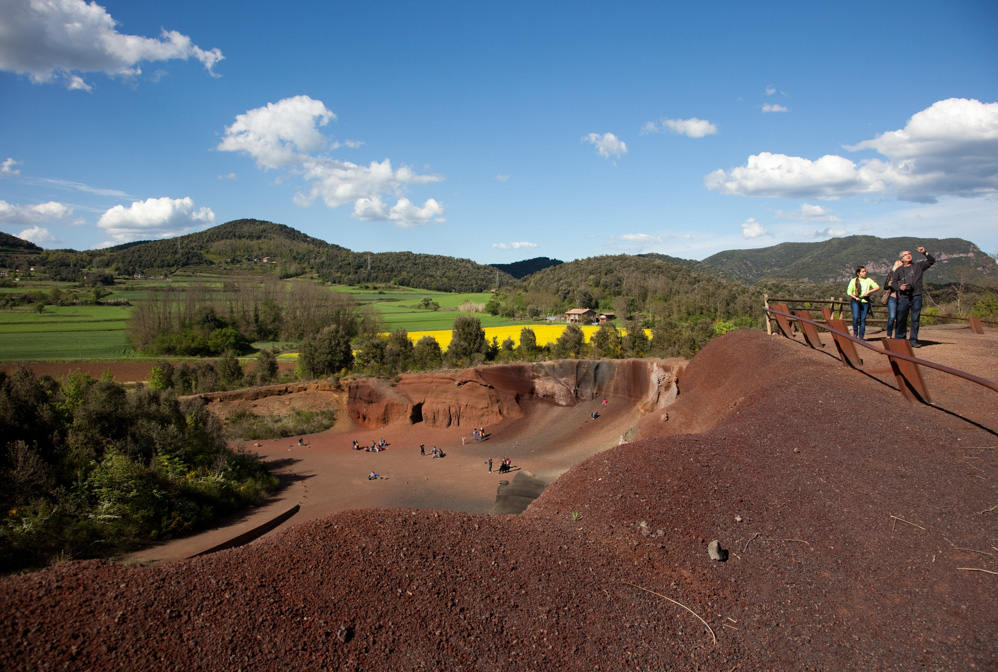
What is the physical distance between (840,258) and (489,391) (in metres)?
96.5

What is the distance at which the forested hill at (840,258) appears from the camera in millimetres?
78375

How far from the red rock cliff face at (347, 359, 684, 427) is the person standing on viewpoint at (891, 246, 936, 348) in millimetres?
14325

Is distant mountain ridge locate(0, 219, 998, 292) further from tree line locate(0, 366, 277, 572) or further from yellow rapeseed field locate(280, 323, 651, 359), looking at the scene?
tree line locate(0, 366, 277, 572)

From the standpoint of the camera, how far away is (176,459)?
55.5 ft

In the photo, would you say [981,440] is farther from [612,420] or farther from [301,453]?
[301,453]

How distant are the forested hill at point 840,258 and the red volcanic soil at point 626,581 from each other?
206 feet

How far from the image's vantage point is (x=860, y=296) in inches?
470

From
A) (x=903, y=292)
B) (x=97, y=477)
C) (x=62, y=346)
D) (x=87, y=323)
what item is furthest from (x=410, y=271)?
(x=903, y=292)

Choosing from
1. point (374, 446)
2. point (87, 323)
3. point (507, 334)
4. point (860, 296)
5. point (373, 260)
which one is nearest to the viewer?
point (860, 296)

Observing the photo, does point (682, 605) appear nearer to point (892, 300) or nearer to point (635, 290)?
point (892, 300)

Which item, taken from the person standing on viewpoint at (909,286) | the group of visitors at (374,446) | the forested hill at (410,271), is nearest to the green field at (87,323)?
the forested hill at (410,271)

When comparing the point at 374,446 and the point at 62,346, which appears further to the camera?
the point at 62,346

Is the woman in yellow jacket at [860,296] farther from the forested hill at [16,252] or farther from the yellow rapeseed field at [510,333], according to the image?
the forested hill at [16,252]

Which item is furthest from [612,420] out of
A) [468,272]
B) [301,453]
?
[468,272]
